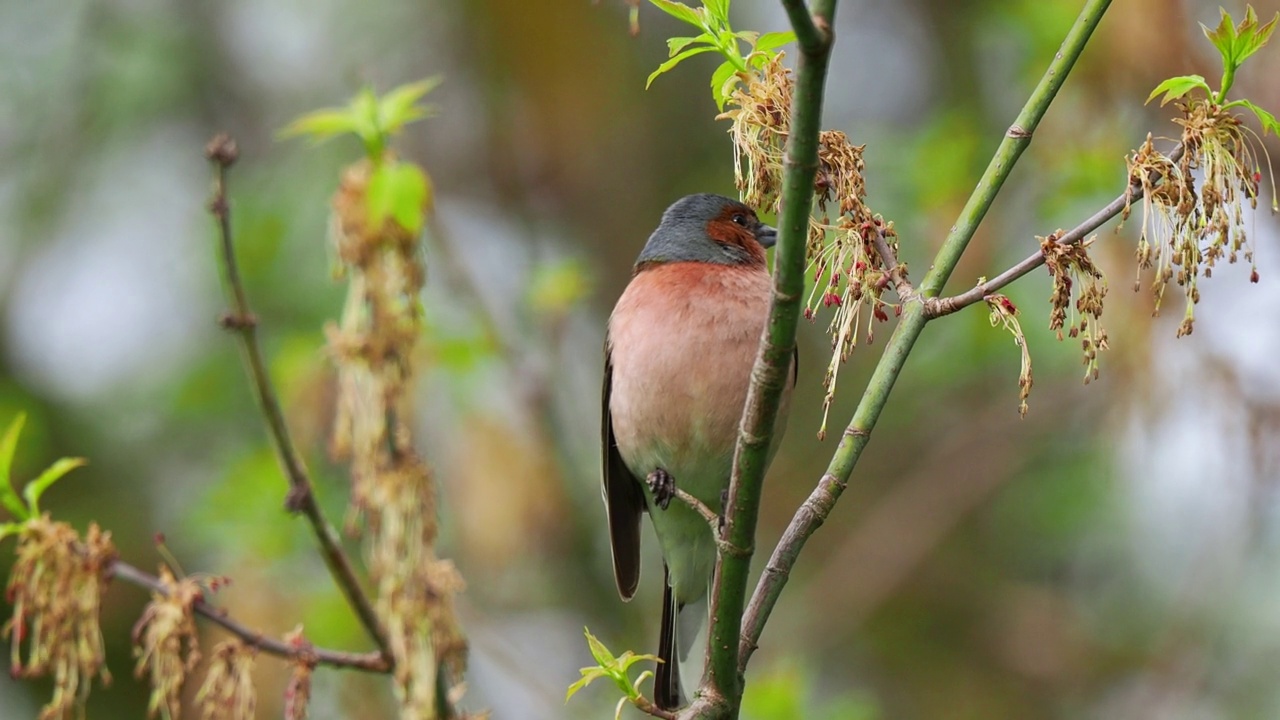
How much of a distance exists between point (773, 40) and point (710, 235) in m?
2.45

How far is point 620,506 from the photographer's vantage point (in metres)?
5.55

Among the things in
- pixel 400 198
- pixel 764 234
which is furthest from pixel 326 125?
pixel 764 234

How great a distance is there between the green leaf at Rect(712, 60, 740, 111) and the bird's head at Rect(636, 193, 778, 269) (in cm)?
198

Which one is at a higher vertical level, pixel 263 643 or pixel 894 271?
pixel 894 271

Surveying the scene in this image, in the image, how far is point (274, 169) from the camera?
9.65m

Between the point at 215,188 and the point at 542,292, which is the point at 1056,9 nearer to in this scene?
the point at 542,292

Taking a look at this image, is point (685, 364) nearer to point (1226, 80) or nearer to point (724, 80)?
point (724, 80)

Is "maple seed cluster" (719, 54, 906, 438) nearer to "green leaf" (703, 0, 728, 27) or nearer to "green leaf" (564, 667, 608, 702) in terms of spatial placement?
"green leaf" (703, 0, 728, 27)

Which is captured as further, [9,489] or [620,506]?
[620,506]

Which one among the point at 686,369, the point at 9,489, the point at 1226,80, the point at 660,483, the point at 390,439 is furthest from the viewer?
the point at 686,369

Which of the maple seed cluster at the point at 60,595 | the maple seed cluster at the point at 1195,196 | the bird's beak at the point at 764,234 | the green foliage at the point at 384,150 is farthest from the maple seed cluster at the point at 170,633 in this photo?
the bird's beak at the point at 764,234

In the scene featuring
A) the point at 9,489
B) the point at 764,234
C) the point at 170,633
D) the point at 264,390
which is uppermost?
the point at 764,234

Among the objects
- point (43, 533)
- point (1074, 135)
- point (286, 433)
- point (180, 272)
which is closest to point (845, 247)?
point (286, 433)

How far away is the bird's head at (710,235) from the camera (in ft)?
17.5
